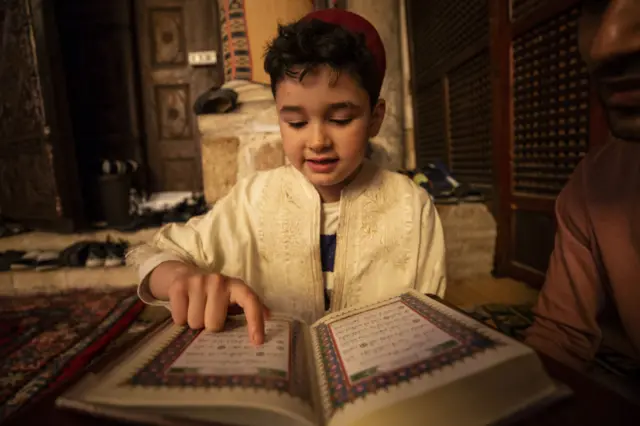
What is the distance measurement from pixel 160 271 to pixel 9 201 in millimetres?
2875

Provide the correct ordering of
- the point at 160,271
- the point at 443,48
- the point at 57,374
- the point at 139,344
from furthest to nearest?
the point at 443,48 → the point at 57,374 → the point at 160,271 → the point at 139,344

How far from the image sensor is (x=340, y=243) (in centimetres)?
73

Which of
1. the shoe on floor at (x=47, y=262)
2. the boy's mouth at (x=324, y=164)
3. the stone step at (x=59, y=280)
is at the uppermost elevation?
the boy's mouth at (x=324, y=164)

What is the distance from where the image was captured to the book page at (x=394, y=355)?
31 cm

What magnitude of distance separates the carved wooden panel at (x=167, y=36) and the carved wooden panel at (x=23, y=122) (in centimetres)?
125

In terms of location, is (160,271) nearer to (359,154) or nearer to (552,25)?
(359,154)

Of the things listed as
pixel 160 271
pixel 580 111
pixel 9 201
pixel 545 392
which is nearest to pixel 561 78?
pixel 580 111

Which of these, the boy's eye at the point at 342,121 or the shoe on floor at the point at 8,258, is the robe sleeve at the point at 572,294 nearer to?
the boy's eye at the point at 342,121

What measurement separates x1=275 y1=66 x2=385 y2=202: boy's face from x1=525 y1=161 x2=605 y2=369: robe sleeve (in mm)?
481

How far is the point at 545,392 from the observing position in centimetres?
32

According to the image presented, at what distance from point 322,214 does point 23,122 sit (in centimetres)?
258

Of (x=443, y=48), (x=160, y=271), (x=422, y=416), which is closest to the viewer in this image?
(x=422, y=416)

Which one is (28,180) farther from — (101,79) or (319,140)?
(319,140)

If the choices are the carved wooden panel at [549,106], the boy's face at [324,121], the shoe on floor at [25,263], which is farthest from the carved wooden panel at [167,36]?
the boy's face at [324,121]
